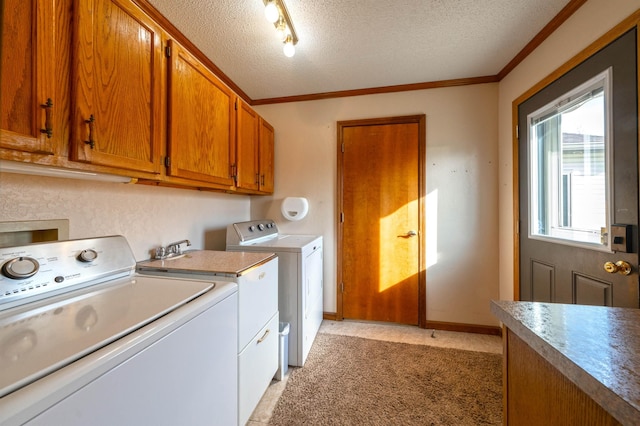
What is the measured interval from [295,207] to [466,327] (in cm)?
203

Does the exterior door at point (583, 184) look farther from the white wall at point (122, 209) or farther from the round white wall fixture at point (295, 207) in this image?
the white wall at point (122, 209)

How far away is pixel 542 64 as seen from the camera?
5.51 ft

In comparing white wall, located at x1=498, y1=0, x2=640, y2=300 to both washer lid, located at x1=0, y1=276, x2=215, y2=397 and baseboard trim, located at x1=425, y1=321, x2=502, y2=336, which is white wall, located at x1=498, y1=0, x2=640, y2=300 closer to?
baseboard trim, located at x1=425, y1=321, x2=502, y2=336

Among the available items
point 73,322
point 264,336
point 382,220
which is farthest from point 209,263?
point 382,220

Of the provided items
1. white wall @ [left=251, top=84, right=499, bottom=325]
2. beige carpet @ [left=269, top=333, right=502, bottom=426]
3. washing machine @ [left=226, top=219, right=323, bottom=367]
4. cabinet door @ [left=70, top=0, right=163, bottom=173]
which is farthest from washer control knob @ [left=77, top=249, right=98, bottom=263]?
white wall @ [left=251, top=84, right=499, bottom=325]

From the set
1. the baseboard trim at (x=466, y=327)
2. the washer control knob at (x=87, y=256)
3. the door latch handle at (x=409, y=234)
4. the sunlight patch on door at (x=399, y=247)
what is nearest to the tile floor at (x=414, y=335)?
the baseboard trim at (x=466, y=327)

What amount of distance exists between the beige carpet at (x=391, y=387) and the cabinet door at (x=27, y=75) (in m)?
1.65

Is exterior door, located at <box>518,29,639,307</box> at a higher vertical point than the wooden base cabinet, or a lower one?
higher

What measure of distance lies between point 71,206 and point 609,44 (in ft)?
8.92

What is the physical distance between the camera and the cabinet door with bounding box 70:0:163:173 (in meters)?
0.85

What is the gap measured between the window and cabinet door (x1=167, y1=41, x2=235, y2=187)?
2148mm

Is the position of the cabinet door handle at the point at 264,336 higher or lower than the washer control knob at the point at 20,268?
lower

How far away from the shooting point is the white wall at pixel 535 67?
1234 millimetres

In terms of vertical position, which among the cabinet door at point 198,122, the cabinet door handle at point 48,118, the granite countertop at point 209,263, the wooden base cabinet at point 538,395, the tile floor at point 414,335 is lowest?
the tile floor at point 414,335
